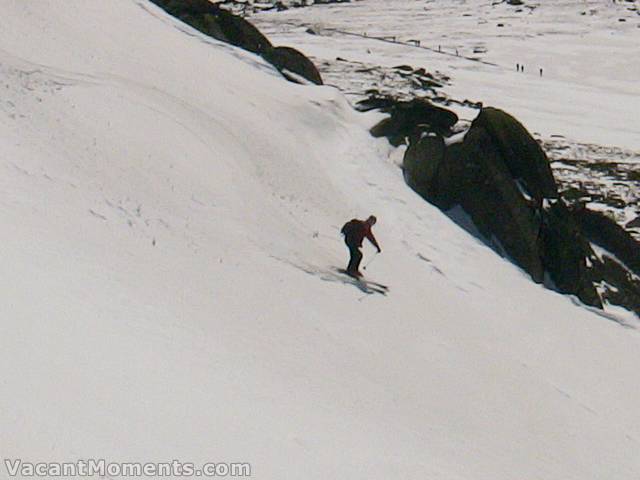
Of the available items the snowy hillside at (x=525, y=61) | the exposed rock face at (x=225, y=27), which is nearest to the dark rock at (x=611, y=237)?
the snowy hillside at (x=525, y=61)

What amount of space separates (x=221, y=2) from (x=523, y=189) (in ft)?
297

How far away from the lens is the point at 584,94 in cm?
4519

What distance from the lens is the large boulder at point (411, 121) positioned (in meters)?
23.0

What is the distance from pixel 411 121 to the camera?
23422mm

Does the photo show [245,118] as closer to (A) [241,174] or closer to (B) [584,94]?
(A) [241,174]

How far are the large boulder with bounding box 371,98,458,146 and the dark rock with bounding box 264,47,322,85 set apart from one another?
4775 mm

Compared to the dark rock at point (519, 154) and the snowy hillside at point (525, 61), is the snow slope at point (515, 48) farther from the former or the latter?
the dark rock at point (519, 154)

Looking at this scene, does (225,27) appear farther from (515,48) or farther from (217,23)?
(515,48)

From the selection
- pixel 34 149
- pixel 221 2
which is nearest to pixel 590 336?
pixel 34 149

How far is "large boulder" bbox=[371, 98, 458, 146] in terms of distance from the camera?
23.0m

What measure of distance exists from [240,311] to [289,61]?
19.5m

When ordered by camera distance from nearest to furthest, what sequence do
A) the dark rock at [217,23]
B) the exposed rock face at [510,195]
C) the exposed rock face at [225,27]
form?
the exposed rock face at [510,195] → the exposed rock face at [225,27] → the dark rock at [217,23]

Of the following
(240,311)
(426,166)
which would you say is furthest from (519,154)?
(240,311)

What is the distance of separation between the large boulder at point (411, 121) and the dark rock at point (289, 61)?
477 centimetres
